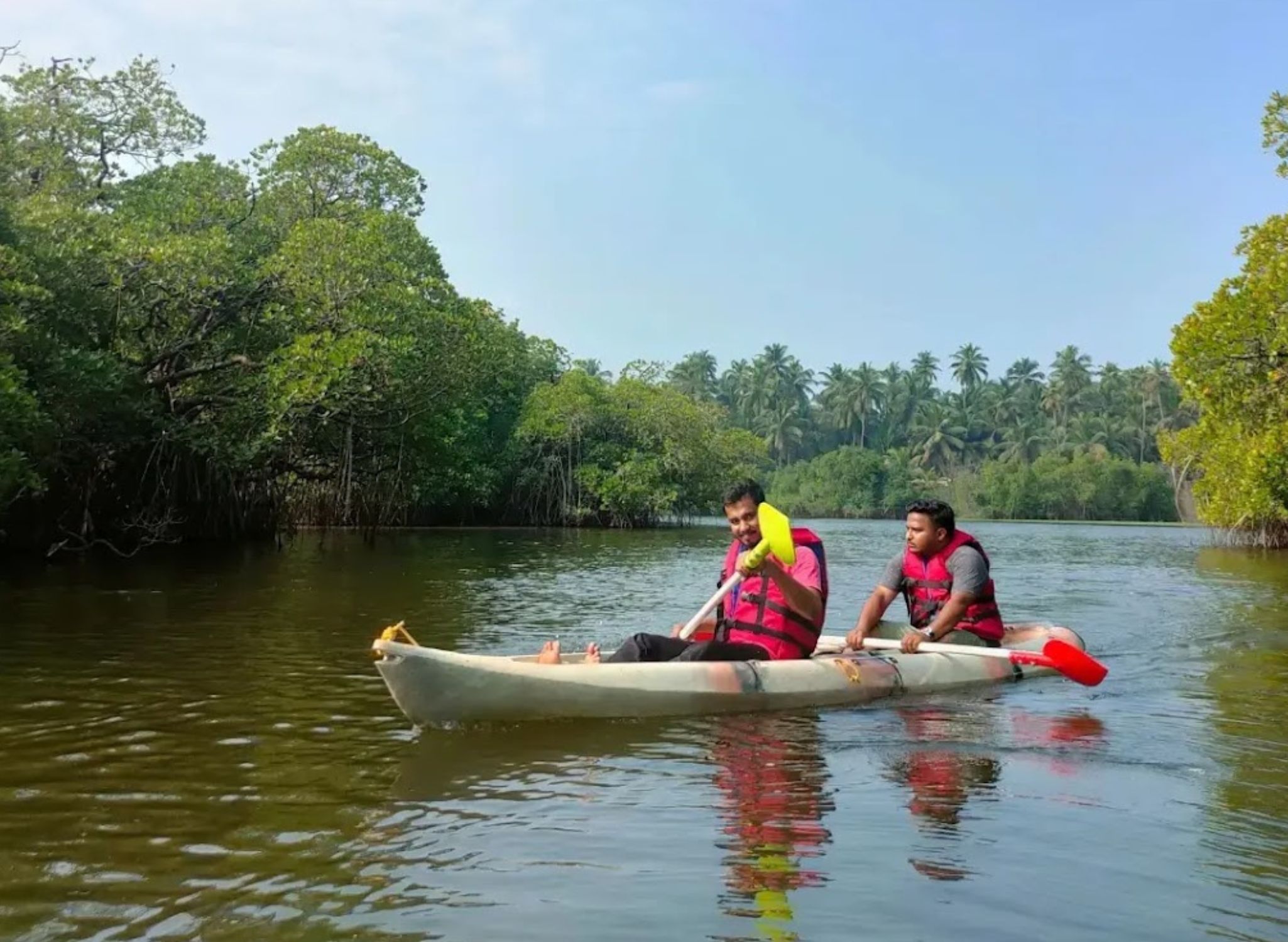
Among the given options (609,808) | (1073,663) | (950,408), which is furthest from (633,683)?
(950,408)

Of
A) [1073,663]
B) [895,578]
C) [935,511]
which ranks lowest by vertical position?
[1073,663]

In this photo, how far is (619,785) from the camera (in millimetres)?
4742

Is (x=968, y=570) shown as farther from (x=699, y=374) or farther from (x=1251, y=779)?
(x=699, y=374)

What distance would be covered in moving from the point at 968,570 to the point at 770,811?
3.75 metres

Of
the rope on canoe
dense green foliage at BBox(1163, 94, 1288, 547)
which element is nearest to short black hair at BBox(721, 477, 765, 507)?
the rope on canoe

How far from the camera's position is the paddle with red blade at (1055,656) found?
705 centimetres

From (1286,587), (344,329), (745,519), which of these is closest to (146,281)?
(344,329)

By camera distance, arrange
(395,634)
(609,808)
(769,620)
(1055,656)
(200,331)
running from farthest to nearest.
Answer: (200,331) < (1055,656) < (769,620) < (395,634) < (609,808)

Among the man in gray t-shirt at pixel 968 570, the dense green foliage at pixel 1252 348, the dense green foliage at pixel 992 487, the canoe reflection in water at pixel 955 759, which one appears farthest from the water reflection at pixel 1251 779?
the dense green foliage at pixel 992 487

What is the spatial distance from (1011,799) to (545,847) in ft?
6.39

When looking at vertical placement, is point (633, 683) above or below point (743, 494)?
below

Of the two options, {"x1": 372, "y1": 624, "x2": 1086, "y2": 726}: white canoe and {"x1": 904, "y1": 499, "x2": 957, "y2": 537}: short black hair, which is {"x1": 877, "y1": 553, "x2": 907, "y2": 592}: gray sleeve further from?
{"x1": 372, "y1": 624, "x2": 1086, "y2": 726}: white canoe

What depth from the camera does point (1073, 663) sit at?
23.2ft

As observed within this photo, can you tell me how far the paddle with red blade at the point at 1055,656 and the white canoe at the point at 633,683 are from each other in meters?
0.12
